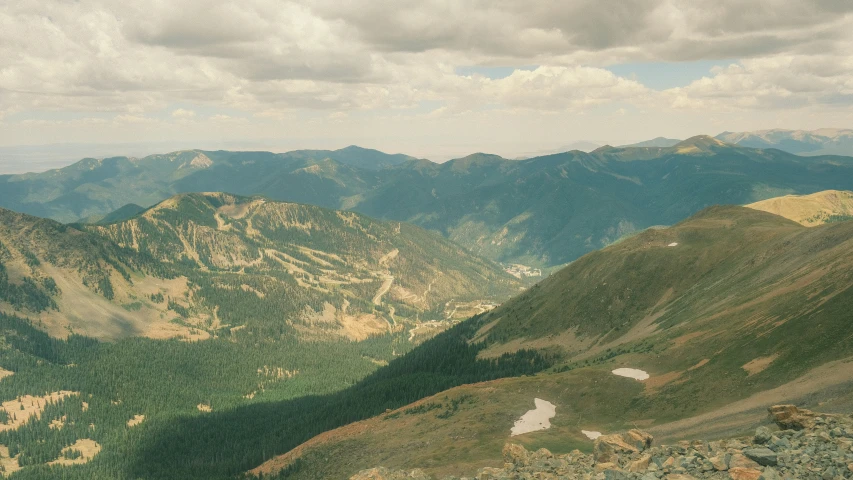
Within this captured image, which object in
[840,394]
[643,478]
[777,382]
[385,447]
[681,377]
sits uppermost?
[643,478]

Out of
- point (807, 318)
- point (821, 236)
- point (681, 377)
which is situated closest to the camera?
point (807, 318)

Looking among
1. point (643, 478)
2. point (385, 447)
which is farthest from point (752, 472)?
point (385, 447)

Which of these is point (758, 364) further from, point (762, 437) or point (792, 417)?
point (762, 437)

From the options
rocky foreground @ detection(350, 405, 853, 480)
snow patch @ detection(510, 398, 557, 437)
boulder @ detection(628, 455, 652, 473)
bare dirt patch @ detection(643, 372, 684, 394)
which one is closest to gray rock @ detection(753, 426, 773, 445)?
rocky foreground @ detection(350, 405, 853, 480)

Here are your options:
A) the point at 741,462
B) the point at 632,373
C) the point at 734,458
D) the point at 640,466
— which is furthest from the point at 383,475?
the point at 632,373

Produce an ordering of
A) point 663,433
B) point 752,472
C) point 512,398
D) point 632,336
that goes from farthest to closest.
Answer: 1. point 632,336
2. point 512,398
3. point 663,433
4. point 752,472

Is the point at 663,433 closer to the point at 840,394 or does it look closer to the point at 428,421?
the point at 840,394
